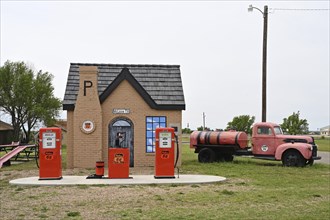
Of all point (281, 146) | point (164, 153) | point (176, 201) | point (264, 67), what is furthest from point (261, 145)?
point (176, 201)

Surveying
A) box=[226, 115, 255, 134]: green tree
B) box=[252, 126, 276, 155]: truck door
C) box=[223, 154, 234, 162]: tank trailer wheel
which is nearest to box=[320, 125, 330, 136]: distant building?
box=[226, 115, 255, 134]: green tree

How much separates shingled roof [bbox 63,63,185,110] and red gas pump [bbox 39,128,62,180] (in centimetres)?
524

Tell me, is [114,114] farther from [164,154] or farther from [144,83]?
[164,154]

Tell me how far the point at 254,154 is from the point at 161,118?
4810 mm

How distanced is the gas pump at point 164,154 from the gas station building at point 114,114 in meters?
4.25

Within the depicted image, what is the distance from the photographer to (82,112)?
65.7 ft

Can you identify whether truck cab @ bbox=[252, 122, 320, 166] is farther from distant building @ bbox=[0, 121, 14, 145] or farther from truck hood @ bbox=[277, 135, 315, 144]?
distant building @ bbox=[0, 121, 14, 145]

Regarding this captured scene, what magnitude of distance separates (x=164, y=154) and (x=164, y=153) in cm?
3

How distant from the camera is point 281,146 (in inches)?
847

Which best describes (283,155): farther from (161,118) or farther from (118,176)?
(118,176)

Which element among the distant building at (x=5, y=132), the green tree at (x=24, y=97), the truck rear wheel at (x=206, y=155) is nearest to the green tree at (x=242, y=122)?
the green tree at (x=24, y=97)

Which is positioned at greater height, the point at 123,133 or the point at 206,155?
the point at 123,133

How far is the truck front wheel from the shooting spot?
21062 millimetres

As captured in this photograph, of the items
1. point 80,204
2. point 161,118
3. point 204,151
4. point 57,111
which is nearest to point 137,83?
point 161,118
